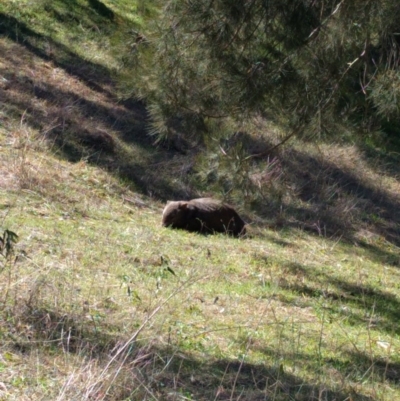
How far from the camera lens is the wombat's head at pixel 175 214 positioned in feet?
38.9

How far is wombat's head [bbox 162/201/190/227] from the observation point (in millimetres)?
11859

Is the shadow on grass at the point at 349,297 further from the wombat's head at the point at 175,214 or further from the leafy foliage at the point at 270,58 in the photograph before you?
the leafy foliage at the point at 270,58

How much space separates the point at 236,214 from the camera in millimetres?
12508

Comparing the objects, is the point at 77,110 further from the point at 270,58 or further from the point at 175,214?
the point at 270,58

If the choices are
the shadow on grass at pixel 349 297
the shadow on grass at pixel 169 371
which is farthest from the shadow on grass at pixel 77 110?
the shadow on grass at pixel 169 371

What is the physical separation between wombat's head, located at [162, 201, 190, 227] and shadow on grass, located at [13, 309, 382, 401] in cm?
542

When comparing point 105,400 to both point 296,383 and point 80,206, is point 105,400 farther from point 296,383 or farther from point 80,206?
point 80,206

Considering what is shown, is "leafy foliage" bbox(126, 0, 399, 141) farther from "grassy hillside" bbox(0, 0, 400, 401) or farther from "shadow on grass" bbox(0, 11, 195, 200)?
"shadow on grass" bbox(0, 11, 195, 200)

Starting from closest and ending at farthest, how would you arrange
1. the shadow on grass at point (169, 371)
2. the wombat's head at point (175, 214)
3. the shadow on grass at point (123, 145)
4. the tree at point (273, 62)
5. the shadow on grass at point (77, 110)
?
1. the shadow on grass at point (169, 371)
2. the tree at point (273, 62)
3. the wombat's head at point (175, 214)
4. the shadow on grass at point (77, 110)
5. the shadow on grass at point (123, 145)

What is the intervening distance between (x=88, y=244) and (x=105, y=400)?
4537mm

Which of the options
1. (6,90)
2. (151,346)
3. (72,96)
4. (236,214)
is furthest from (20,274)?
(72,96)

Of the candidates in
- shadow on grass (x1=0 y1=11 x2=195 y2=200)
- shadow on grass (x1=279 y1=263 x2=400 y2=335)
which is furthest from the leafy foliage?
shadow on grass (x1=0 y1=11 x2=195 y2=200)

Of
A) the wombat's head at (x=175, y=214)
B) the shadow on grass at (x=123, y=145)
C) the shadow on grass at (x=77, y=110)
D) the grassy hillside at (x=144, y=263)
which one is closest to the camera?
the grassy hillside at (x=144, y=263)

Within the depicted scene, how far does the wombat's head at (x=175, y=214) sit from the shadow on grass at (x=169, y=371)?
5.42 m
